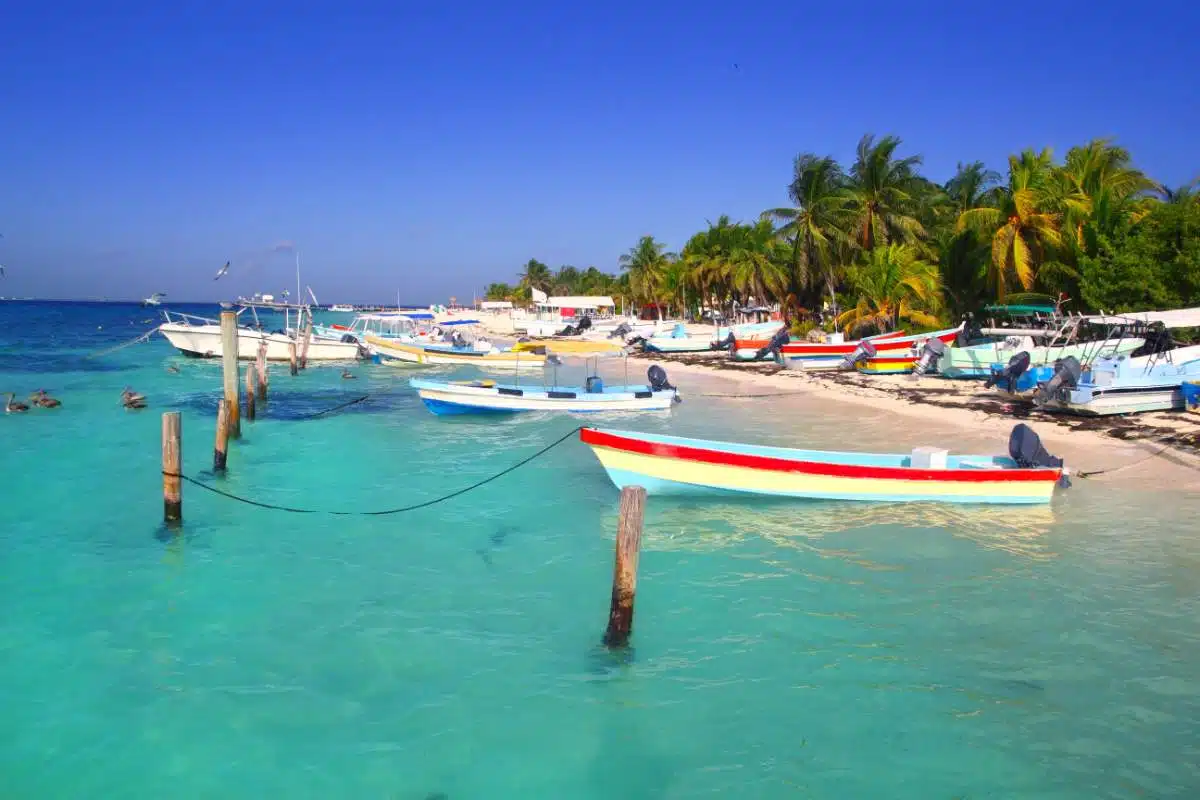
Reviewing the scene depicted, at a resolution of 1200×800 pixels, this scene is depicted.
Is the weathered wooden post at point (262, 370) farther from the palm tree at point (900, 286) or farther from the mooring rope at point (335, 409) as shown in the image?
the palm tree at point (900, 286)

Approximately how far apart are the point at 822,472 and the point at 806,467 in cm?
28

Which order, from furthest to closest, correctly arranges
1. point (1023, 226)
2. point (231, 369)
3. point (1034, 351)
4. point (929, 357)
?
point (1023, 226) → point (929, 357) → point (1034, 351) → point (231, 369)

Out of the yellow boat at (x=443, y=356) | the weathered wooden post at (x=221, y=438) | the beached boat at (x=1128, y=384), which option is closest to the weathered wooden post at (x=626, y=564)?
the weathered wooden post at (x=221, y=438)

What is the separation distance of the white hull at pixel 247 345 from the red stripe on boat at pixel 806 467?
3454cm

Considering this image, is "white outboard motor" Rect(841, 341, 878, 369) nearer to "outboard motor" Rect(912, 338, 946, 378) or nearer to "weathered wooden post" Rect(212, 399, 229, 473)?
"outboard motor" Rect(912, 338, 946, 378)

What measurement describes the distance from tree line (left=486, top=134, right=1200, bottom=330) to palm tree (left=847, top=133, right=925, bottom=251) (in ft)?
0.20

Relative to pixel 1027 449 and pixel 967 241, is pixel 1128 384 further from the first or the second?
pixel 967 241

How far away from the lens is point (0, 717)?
25.5 feet

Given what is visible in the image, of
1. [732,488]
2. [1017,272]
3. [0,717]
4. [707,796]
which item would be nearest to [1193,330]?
[1017,272]

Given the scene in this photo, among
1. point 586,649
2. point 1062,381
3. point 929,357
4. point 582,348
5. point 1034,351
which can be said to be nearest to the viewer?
point 586,649

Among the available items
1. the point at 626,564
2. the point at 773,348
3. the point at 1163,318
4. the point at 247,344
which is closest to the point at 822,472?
the point at 626,564

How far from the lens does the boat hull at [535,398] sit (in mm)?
23250

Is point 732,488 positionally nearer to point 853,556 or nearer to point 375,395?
point 853,556

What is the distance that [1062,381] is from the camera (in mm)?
19891
